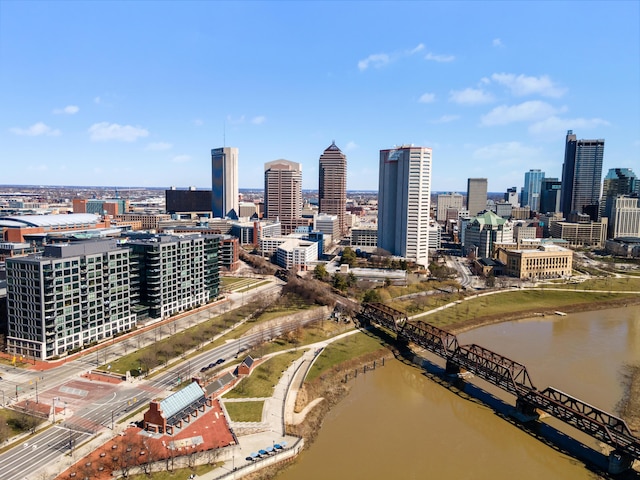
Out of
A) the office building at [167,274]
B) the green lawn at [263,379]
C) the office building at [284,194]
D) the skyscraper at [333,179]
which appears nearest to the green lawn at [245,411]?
the green lawn at [263,379]

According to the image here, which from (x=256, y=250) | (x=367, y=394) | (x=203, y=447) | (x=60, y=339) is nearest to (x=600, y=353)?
(x=367, y=394)

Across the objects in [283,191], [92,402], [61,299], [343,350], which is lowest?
[343,350]

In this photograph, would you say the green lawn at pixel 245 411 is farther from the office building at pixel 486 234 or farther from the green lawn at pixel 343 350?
the office building at pixel 486 234

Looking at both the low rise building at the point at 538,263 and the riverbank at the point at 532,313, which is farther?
the low rise building at the point at 538,263

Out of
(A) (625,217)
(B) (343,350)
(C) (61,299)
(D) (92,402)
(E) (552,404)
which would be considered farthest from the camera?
(A) (625,217)

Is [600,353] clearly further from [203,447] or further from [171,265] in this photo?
[171,265]

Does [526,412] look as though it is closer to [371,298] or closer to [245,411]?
[245,411]

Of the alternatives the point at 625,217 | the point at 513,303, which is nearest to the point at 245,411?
the point at 513,303
